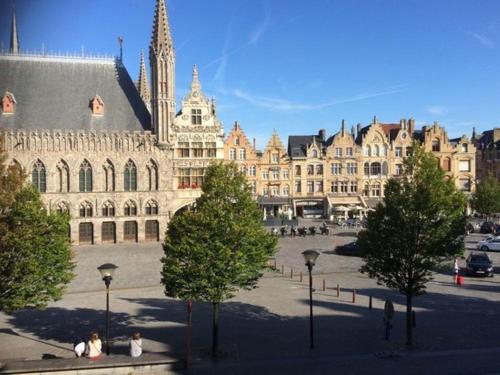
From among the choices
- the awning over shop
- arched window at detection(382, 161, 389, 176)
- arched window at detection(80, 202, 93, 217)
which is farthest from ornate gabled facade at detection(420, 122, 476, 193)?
arched window at detection(80, 202, 93, 217)

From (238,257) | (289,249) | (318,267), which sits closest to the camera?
(238,257)

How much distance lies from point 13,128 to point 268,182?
31.7 m

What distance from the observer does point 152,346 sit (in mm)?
16500

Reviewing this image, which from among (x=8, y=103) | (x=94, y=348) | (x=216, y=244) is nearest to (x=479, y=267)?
(x=216, y=244)

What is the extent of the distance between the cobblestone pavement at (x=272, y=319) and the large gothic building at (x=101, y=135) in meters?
14.9

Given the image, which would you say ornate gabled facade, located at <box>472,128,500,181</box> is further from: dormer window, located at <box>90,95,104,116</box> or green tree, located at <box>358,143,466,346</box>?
green tree, located at <box>358,143,466,346</box>

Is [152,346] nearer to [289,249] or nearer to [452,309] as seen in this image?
[452,309]

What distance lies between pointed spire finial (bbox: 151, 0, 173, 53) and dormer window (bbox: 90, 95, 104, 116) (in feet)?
23.8

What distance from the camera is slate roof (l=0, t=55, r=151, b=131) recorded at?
4228 centimetres

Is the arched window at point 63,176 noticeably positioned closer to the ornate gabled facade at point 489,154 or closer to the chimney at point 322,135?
the chimney at point 322,135

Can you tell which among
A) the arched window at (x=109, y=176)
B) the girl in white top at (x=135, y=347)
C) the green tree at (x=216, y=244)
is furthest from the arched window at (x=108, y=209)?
the girl in white top at (x=135, y=347)

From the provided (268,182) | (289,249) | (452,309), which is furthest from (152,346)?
(268,182)

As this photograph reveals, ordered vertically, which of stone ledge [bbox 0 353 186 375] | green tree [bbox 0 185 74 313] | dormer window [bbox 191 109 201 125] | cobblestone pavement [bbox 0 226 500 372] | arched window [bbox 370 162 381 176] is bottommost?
cobblestone pavement [bbox 0 226 500 372]

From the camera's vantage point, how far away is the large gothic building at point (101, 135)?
137 ft
